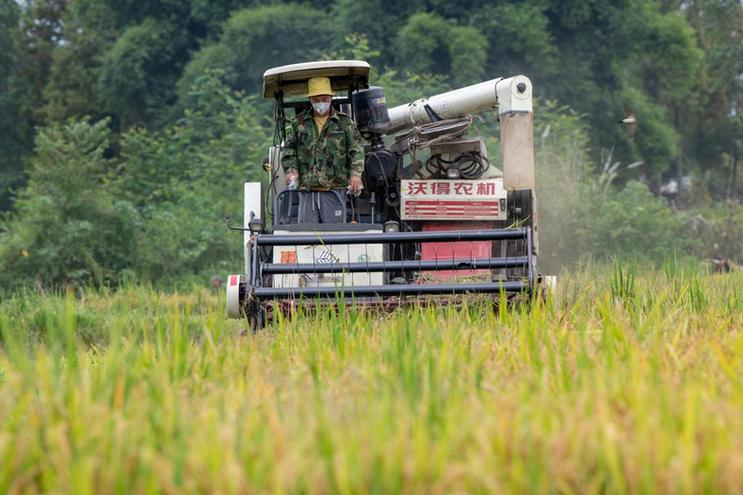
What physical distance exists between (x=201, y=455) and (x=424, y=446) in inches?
25.8

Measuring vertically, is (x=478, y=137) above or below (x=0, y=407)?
above

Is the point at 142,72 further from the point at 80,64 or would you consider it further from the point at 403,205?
the point at 403,205

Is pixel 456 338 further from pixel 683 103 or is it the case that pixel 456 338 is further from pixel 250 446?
pixel 683 103

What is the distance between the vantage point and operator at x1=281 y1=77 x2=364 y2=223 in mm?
10781

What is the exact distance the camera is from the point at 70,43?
4772 centimetres

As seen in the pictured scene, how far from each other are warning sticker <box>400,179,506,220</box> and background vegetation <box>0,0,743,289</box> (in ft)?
32.0

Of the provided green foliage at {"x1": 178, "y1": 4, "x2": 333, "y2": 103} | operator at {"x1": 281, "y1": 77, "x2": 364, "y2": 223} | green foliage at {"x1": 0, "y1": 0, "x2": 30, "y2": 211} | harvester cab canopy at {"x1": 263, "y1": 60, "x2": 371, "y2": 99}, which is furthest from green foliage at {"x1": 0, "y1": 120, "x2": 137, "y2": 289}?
green foliage at {"x1": 0, "y1": 0, "x2": 30, "y2": 211}

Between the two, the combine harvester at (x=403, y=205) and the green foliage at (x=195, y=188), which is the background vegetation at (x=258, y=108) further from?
the combine harvester at (x=403, y=205)

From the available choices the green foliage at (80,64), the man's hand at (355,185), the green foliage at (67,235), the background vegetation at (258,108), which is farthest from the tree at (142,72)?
the man's hand at (355,185)

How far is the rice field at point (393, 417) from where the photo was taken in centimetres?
382

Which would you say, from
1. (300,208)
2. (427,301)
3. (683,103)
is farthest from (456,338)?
(683,103)

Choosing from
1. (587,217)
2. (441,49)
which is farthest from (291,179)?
(441,49)

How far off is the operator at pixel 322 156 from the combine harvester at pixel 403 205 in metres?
0.15

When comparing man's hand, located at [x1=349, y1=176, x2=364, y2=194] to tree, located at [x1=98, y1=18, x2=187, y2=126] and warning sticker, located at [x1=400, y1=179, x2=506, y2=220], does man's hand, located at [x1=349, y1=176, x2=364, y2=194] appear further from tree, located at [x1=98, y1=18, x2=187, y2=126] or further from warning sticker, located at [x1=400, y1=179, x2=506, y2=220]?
tree, located at [x1=98, y1=18, x2=187, y2=126]
